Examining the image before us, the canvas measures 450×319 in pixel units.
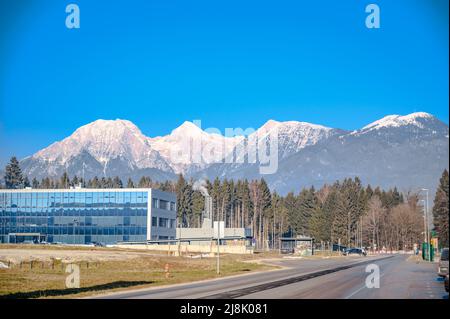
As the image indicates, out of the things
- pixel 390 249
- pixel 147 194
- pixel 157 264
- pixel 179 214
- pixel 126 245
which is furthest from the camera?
pixel 179 214

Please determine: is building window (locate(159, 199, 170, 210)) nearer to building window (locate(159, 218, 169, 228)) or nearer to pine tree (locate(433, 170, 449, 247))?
building window (locate(159, 218, 169, 228))

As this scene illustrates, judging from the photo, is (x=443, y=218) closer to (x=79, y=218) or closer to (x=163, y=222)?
(x=163, y=222)

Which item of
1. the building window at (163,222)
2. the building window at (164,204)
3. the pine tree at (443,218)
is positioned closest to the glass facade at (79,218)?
the building window at (164,204)

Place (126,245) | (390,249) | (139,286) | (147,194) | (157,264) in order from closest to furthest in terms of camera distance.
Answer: (139,286), (157,264), (126,245), (147,194), (390,249)

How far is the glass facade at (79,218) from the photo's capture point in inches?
4754

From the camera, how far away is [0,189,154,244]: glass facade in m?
121

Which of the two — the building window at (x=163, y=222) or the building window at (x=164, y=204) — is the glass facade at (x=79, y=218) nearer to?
the building window at (x=164, y=204)

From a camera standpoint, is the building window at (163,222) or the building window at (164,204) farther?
the building window at (164,204)

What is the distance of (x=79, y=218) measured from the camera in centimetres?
12138

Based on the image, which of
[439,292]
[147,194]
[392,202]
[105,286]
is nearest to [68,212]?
[147,194]

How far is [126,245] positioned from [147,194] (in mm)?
12499

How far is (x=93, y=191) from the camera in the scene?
12225cm

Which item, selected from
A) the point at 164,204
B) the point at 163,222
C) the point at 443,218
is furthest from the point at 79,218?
the point at 443,218
